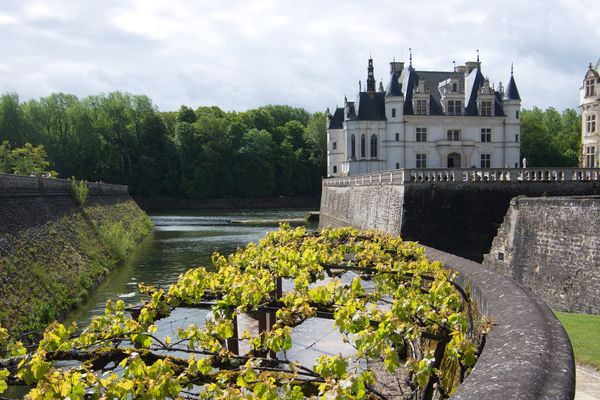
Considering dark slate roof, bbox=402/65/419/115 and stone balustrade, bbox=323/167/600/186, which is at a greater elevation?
dark slate roof, bbox=402/65/419/115

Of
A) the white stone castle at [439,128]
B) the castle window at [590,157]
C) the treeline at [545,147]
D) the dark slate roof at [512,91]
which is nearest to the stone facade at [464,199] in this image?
the castle window at [590,157]

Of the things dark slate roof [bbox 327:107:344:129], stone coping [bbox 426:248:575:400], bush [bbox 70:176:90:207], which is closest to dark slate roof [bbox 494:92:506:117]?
dark slate roof [bbox 327:107:344:129]

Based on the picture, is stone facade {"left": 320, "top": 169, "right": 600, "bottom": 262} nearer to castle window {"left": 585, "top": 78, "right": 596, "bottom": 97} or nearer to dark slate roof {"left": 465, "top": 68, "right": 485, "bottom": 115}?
castle window {"left": 585, "top": 78, "right": 596, "bottom": 97}

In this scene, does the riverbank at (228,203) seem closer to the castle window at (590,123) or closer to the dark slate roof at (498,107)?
the dark slate roof at (498,107)

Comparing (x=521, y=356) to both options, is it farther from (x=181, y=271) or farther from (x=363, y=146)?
(x=363, y=146)

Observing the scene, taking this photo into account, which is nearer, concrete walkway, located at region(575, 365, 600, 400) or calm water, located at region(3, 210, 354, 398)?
concrete walkway, located at region(575, 365, 600, 400)

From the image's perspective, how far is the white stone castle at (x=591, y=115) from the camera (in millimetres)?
38938

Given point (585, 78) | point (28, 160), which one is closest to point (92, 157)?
point (28, 160)

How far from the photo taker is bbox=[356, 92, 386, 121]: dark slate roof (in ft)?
178

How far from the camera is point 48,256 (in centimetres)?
2094

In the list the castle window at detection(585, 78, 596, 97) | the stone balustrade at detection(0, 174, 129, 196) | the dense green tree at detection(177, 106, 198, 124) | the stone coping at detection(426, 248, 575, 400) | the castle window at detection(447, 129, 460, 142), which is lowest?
the stone coping at detection(426, 248, 575, 400)

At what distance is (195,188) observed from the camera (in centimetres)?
8694

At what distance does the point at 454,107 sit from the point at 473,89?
2.54m

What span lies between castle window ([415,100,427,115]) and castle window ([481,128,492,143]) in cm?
546
